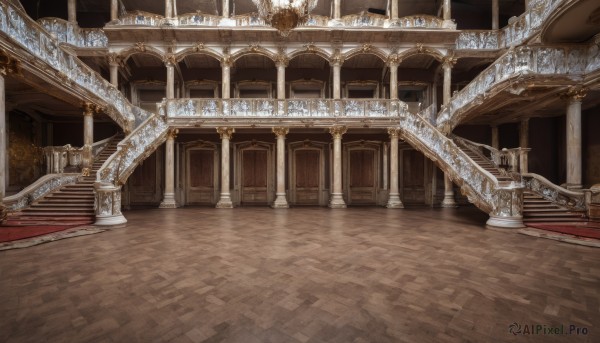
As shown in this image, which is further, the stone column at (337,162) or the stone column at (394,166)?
the stone column at (337,162)

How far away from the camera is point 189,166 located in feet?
43.4

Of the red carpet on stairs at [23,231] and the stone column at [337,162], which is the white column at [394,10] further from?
the red carpet on stairs at [23,231]

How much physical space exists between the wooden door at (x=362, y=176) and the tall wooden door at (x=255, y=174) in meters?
4.31

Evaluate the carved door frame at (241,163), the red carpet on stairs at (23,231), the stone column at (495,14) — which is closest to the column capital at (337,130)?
the carved door frame at (241,163)

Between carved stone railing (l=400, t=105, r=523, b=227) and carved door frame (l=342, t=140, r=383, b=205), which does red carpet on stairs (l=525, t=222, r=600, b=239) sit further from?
carved door frame (l=342, t=140, r=383, b=205)

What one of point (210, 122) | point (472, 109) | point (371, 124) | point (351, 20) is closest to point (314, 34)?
point (351, 20)

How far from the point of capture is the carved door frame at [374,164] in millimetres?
13156

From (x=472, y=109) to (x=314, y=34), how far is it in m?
6.91

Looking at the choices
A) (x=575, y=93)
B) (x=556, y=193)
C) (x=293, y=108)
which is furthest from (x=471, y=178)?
(x=293, y=108)

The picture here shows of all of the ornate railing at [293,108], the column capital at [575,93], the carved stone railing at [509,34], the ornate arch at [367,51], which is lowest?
the column capital at [575,93]

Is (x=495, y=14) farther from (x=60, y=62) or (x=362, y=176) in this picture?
(x=60, y=62)

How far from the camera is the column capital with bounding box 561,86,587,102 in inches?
311

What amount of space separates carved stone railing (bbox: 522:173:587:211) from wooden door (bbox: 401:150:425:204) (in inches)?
180

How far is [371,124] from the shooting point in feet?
36.4
